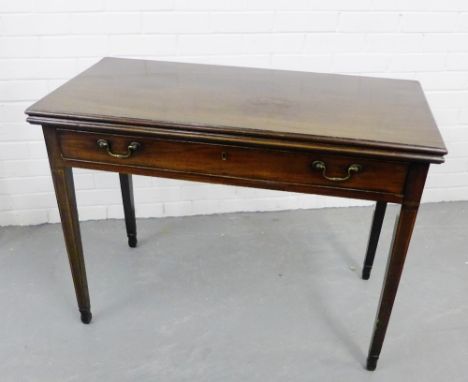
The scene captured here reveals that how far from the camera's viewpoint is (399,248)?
4.29ft

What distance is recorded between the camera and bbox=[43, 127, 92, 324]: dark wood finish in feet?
4.42

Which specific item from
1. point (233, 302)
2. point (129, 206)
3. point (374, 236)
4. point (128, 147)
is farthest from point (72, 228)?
point (374, 236)

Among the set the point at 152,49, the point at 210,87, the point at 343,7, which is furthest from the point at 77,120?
the point at 343,7

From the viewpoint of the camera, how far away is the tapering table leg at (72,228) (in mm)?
1395

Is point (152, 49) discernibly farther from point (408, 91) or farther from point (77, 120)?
point (408, 91)

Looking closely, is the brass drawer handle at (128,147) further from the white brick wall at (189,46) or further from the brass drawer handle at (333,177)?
the white brick wall at (189,46)

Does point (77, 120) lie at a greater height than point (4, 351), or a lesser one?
greater

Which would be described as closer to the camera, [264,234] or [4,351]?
[4,351]

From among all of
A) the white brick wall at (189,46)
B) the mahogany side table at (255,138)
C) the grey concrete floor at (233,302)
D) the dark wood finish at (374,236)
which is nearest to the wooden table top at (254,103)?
the mahogany side table at (255,138)

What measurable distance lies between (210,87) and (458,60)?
134 cm

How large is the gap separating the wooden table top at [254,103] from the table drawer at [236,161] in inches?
2.5

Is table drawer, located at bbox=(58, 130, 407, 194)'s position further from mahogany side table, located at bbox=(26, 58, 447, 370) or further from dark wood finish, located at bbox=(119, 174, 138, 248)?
dark wood finish, located at bbox=(119, 174, 138, 248)

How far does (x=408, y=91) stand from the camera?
152cm

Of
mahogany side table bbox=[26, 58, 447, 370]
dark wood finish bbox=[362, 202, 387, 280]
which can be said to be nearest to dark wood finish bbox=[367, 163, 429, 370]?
mahogany side table bbox=[26, 58, 447, 370]
